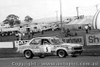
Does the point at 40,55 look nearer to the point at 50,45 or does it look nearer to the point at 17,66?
the point at 50,45

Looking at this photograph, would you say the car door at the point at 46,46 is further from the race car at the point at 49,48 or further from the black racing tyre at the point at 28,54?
the black racing tyre at the point at 28,54

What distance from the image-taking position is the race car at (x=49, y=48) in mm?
16844

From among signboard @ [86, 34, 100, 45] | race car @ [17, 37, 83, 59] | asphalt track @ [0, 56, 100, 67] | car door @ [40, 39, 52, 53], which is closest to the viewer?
asphalt track @ [0, 56, 100, 67]

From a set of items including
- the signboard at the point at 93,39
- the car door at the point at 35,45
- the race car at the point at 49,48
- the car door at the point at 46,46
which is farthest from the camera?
the signboard at the point at 93,39

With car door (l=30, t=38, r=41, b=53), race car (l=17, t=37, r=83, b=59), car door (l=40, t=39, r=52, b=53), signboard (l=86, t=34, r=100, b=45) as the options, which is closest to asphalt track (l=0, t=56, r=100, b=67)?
race car (l=17, t=37, r=83, b=59)

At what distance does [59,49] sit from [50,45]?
0.72 m

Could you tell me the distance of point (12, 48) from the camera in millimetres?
26641

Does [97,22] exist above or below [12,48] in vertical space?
above

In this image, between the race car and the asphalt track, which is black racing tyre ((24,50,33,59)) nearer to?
the race car

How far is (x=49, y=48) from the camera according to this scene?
17281 mm

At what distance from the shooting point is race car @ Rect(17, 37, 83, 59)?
16844mm

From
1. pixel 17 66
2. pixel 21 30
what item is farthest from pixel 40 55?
pixel 21 30

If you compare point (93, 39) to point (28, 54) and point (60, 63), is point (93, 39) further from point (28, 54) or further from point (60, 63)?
point (60, 63)

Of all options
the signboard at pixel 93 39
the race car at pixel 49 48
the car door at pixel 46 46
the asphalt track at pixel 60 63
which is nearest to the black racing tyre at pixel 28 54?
the race car at pixel 49 48
